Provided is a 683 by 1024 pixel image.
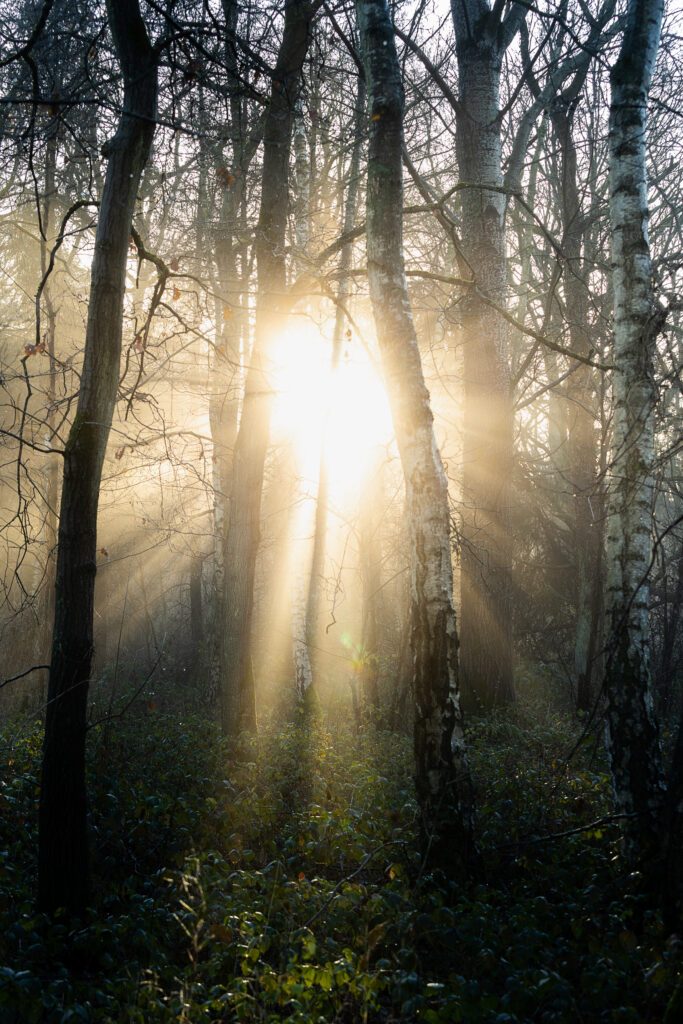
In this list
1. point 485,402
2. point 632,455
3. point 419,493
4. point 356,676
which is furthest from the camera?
point 356,676

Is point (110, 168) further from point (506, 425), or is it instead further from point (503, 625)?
point (503, 625)

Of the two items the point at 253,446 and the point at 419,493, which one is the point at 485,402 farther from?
the point at 419,493

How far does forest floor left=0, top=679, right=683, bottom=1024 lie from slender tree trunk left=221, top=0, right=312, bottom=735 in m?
1.49

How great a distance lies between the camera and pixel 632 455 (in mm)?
5516

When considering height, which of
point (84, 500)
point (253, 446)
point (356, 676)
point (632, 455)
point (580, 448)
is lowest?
point (356, 676)

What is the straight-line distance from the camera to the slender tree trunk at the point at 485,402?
33.3ft

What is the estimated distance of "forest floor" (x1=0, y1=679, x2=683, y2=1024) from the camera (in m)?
3.27

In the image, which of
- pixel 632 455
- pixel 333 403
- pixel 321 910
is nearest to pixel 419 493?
pixel 632 455

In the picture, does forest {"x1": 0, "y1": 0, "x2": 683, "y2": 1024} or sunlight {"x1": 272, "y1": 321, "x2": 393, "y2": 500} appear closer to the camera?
forest {"x1": 0, "y1": 0, "x2": 683, "y2": 1024}

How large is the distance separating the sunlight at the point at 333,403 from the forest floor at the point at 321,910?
247 inches

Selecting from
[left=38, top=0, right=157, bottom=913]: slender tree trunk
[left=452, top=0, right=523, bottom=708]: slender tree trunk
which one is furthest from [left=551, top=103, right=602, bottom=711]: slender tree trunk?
[left=38, top=0, right=157, bottom=913]: slender tree trunk

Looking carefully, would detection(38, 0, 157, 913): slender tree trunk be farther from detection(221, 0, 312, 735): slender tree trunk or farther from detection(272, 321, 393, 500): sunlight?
detection(272, 321, 393, 500): sunlight

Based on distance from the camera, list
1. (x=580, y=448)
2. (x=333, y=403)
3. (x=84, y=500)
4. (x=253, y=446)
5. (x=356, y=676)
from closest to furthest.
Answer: (x=84, y=500) → (x=253, y=446) → (x=356, y=676) → (x=333, y=403) → (x=580, y=448)

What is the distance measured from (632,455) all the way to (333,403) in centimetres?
760
